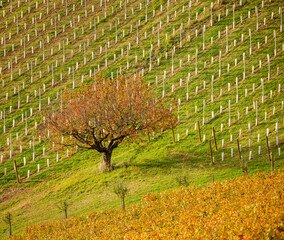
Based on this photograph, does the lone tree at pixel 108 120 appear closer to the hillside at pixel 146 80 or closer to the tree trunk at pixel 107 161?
the tree trunk at pixel 107 161

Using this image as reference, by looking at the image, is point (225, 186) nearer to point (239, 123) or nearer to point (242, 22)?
point (239, 123)

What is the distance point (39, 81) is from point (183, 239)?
60.9 m

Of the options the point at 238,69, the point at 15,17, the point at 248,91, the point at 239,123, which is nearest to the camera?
the point at 239,123

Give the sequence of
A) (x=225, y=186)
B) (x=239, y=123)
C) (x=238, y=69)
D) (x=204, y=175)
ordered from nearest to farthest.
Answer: (x=225, y=186)
(x=204, y=175)
(x=239, y=123)
(x=238, y=69)

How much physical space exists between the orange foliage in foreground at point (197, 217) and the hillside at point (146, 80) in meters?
4.64

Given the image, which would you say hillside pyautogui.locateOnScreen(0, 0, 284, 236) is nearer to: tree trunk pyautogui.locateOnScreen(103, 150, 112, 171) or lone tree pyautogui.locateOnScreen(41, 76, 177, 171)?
tree trunk pyautogui.locateOnScreen(103, 150, 112, 171)

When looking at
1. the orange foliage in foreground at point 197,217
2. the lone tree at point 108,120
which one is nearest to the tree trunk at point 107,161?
the lone tree at point 108,120

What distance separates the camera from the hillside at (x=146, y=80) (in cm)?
3700

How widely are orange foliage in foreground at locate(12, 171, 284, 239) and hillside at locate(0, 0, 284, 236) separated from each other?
4641 millimetres

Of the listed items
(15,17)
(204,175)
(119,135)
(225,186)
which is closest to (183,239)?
(225,186)

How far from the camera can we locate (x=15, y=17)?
95375 millimetres

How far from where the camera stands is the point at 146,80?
62531 mm

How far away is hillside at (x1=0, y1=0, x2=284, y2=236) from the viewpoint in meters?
37.0

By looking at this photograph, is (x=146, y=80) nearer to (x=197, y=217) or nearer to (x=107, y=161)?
(x=107, y=161)
